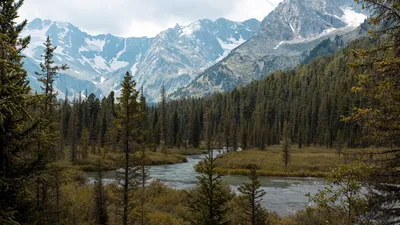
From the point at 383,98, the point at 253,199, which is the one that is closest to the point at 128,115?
the point at 253,199

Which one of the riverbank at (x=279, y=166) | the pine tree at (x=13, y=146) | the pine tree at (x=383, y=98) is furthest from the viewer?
the riverbank at (x=279, y=166)

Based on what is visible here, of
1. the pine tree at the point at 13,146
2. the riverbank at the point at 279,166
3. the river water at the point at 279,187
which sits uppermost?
the pine tree at the point at 13,146

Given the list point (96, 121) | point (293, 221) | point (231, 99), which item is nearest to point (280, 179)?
point (293, 221)

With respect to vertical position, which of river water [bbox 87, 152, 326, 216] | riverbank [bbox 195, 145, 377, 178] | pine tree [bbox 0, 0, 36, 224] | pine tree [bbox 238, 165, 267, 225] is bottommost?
river water [bbox 87, 152, 326, 216]

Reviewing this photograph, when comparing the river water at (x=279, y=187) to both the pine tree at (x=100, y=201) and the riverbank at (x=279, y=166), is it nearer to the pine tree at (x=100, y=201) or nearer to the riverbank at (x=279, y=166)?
the riverbank at (x=279, y=166)

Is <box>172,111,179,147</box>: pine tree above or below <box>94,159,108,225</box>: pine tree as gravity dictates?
above

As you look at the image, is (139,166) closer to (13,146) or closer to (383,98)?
(13,146)

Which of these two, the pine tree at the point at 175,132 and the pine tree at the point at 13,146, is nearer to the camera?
the pine tree at the point at 13,146

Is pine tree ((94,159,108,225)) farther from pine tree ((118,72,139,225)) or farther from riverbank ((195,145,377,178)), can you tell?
riverbank ((195,145,377,178))

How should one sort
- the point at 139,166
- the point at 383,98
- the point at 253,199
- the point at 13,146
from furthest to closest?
the point at 139,166 < the point at 253,199 < the point at 383,98 < the point at 13,146

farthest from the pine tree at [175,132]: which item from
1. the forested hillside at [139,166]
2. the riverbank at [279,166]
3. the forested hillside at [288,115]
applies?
the forested hillside at [139,166]

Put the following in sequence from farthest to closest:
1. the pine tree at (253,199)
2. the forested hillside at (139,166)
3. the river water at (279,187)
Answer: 1. the river water at (279,187)
2. the pine tree at (253,199)
3. the forested hillside at (139,166)

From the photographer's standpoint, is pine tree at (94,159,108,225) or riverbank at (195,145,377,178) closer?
pine tree at (94,159,108,225)

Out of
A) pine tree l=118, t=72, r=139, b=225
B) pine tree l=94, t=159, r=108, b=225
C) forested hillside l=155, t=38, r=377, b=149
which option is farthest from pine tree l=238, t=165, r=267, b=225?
forested hillside l=155, t=38, r=377, b=149
